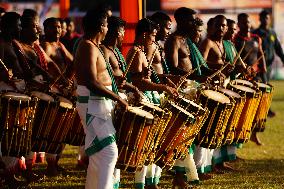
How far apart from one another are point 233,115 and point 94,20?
294cm

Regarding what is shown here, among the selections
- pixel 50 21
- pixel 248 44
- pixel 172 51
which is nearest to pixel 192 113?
pixel 172 51

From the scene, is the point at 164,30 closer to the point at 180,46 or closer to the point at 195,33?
the point at 180,46

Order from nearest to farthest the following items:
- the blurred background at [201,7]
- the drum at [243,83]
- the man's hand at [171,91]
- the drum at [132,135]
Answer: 1. the drum at [132,135]
2. the man's hand at [171,91]
3. the drum at [243,83]
4. the blurred background at [201,7]

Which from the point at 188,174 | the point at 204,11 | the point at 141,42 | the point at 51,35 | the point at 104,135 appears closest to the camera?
the point at 104,135

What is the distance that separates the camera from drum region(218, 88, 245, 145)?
9688 millimetres

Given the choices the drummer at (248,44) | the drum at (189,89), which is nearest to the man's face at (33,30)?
the drum at (189,89)

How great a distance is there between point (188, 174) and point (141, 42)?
1.58 metres

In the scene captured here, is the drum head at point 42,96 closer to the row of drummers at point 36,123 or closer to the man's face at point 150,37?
the row of drummers at point 36,123

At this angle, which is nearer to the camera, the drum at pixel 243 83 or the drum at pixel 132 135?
the drum at pixel 132 135

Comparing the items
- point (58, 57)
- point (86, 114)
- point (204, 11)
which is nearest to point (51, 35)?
point (58, 57)

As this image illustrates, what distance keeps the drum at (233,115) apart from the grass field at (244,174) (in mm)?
507

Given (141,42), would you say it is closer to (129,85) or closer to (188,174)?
(129,85)

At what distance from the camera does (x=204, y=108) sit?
28.9 ft

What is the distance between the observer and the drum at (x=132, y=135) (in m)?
7.32
